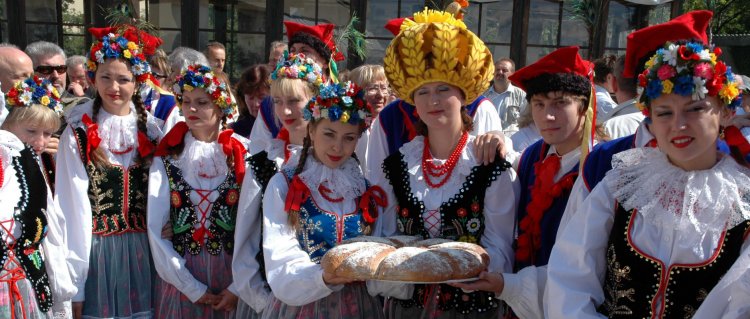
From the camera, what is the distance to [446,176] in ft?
10.8

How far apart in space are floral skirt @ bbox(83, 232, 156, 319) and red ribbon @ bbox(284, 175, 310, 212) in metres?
1.19

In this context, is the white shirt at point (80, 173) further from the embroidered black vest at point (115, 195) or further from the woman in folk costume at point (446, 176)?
the woman in folk costume at point (446, 176)

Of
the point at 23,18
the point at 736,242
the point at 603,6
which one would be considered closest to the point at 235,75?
the point at 23,18

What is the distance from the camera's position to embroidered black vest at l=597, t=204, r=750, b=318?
231 cm

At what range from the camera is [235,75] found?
12.0m

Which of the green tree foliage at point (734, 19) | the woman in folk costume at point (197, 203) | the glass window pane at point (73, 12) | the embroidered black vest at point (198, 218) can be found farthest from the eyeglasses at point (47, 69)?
the green tree foliage at point (734, 19)

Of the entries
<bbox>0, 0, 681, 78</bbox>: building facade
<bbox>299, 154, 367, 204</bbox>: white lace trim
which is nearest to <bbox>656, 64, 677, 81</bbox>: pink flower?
<bbox>299, 154, 367, 204</bbox>: white lace trim

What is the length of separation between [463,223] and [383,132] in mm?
927

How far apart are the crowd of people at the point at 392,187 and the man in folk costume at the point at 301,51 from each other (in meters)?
0.01

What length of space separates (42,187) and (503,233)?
7.17 ft

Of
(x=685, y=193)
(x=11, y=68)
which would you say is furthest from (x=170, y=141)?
(x=685, y=193)

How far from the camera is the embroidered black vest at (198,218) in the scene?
3.85 meters

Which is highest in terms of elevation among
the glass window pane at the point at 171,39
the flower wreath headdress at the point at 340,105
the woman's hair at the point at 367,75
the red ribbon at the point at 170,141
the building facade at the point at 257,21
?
the building facade at the point at 257,21

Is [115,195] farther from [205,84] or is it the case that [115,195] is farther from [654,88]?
[654,88]
